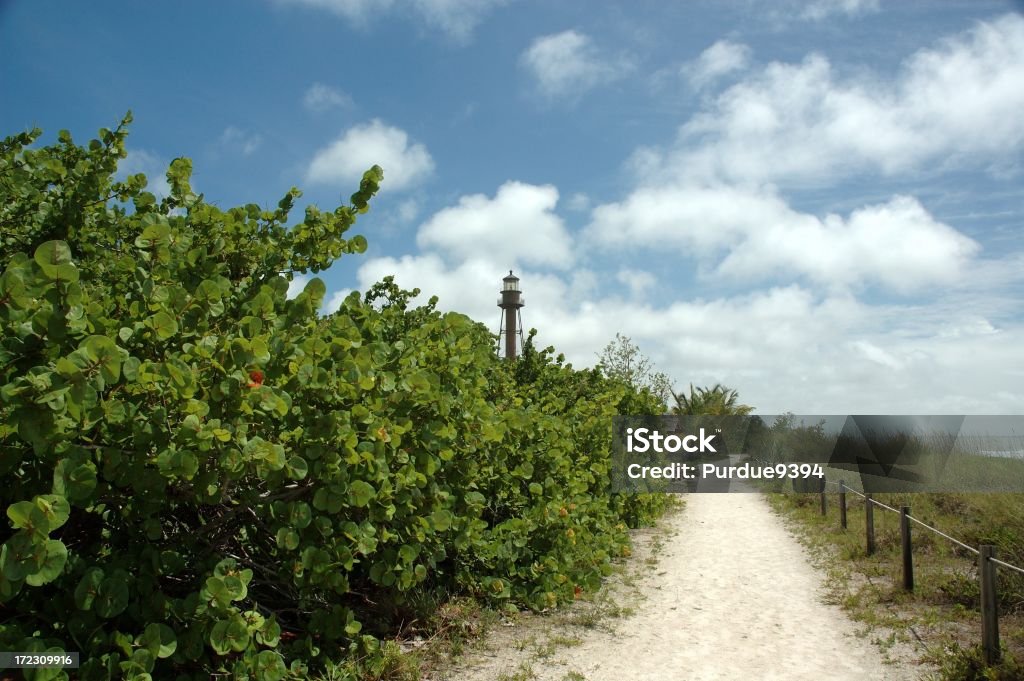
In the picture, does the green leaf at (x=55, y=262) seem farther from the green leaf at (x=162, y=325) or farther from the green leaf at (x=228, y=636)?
the green leaf at (x=228, y=636)

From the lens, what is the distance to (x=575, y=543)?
6.78 meters

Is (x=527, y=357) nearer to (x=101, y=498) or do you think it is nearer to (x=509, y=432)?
(x=509, y=432)

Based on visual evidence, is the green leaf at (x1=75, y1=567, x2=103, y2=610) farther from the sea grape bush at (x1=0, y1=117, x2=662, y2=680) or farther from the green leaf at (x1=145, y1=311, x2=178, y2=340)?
the green leaf at (x1=145, y1=311, x2=178, y2=340)

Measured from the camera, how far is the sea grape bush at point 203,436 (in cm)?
267

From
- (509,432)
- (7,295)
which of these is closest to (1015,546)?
(509,432)

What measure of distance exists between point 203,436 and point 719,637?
5.02 meters

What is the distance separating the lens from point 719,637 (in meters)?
6.29

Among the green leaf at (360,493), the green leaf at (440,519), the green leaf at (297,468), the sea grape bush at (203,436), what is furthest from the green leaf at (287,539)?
the green leaf at (440,519)

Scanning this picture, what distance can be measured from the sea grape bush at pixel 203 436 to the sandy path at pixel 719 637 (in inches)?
33.5

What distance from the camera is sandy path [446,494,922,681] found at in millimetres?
5312

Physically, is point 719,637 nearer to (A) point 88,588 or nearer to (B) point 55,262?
(A) point 88,588

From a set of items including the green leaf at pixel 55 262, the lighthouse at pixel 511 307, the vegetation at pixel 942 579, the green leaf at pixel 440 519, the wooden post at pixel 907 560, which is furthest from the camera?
the lighthouse at pixel 511 307

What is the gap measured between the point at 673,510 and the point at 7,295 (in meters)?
14.4

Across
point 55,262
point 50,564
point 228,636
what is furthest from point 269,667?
point 55,262
